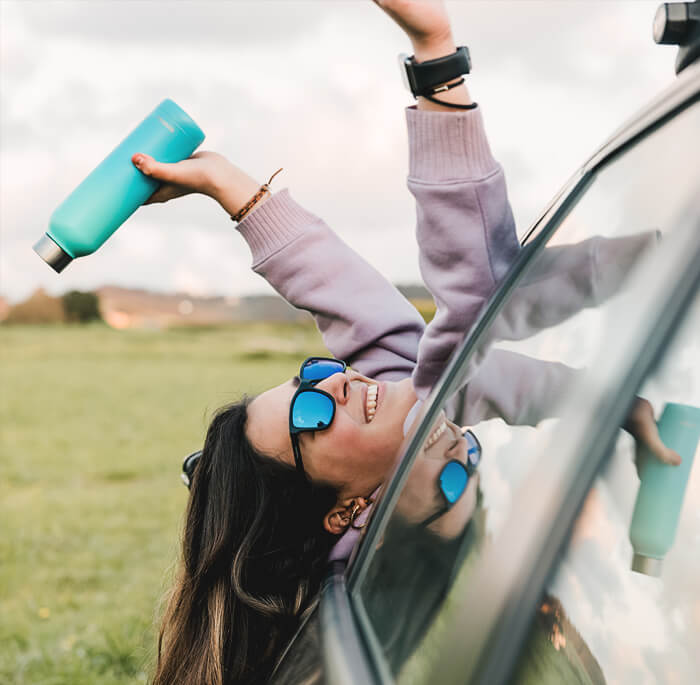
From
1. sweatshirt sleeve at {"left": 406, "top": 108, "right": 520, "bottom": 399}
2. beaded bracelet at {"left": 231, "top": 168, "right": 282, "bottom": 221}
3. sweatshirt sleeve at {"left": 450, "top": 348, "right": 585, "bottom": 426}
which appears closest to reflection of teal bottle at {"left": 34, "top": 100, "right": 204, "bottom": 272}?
beaded bracelet at {"left": 231, "top": 168, "right": 282, "bottom": 221}

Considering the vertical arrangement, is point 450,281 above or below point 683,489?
below

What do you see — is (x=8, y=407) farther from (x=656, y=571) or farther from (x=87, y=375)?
(x=656, y=571)

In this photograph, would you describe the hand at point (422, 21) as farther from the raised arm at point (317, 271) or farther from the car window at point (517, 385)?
the raised arm at point (317, 271)

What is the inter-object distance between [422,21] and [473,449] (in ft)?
2.47

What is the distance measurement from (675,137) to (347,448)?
1.37 meters

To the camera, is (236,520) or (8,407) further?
(8,407)

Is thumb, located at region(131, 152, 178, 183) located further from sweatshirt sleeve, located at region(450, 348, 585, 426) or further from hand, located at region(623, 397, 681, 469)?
hand, located at region(623, 397, 681, 469)

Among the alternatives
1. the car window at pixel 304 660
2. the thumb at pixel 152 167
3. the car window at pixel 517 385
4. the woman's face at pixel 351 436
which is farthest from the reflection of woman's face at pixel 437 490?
the thumb at pixel 152 167

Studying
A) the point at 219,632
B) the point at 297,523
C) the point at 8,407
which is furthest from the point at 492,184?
the point at 8,407

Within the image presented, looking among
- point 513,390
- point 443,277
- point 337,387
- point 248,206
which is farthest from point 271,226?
point 513,390

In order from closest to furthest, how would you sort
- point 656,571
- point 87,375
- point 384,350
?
point 656,571
point 384,350
point 87,375

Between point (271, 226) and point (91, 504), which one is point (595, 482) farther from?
point (91, 504)

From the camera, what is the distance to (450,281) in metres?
1.58

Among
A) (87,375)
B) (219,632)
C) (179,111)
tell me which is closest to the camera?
(219,632)
